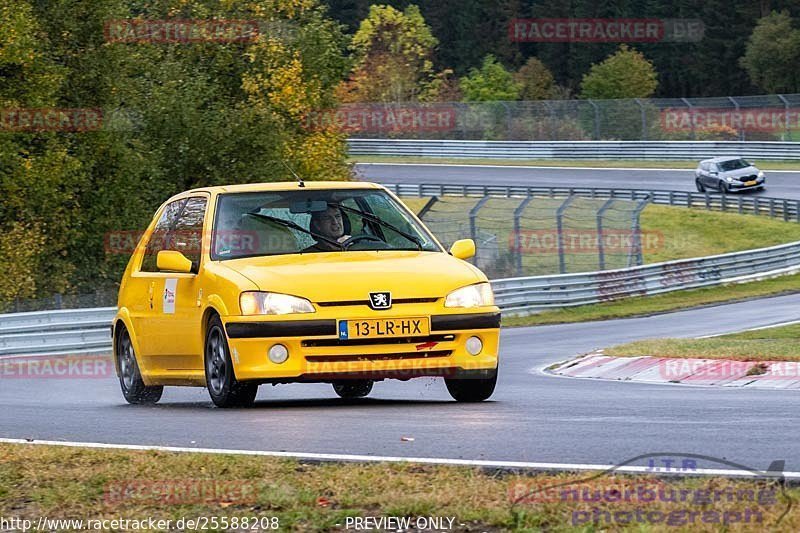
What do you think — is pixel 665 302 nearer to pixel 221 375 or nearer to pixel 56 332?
pixel 56 332

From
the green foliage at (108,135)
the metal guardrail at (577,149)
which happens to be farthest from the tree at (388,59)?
the green foliage at (108,135)

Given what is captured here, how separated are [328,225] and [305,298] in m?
1.16

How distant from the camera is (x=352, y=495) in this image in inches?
227

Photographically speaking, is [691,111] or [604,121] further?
[604,121]

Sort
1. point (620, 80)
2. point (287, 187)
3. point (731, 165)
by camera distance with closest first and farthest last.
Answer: point (287, 187)
point (731, 165)
point (620, 80)

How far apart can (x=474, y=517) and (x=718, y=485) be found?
1.04 m

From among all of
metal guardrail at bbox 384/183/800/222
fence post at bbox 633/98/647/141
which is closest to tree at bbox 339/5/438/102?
fence post at bbox 633/98/647/141

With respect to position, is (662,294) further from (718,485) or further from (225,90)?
(718,485)

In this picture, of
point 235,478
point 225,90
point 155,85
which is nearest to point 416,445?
point 235,478

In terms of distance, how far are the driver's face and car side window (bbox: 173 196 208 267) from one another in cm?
87

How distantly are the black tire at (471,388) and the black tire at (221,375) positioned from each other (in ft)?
4.56

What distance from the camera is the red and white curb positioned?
13195mm

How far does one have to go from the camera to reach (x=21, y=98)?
117ft

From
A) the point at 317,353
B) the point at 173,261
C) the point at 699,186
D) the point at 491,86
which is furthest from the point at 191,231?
the point at 491,86
